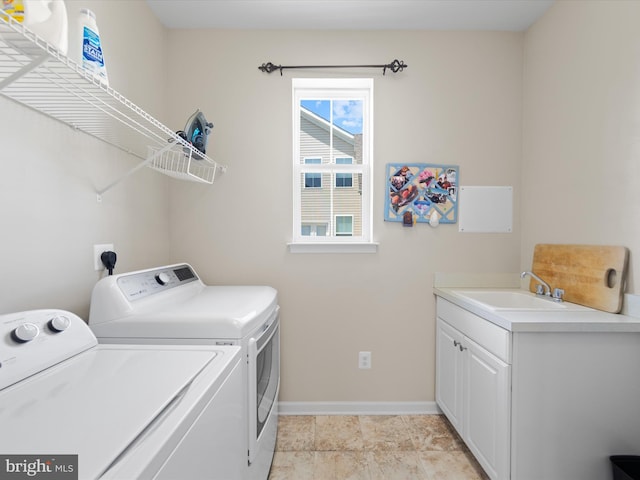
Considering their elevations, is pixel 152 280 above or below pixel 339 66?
below

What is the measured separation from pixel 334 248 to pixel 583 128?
5.14ft

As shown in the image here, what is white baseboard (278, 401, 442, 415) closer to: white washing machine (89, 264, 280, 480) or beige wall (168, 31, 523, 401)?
beige wall (168, 31, 523, 401)

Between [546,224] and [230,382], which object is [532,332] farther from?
[230,382]

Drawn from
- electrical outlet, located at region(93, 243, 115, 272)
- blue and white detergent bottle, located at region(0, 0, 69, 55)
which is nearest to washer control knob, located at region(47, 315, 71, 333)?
electrical outlet, located at region(93, 243, 115, 272)

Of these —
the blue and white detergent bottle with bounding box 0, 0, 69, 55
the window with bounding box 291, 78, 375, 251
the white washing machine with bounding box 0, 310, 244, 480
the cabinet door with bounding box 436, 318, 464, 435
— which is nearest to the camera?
the white washing machine with bounding box 0, 310, 244, 480

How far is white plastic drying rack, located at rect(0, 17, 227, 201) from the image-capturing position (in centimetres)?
77

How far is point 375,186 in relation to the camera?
228 centimetres

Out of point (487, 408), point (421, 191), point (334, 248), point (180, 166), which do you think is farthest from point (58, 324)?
point (421, 191)

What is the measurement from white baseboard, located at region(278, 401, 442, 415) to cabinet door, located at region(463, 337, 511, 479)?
49 cm

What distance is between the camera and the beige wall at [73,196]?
3.67 feet

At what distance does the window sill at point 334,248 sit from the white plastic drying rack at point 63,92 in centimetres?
86

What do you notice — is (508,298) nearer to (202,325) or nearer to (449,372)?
(449,372)

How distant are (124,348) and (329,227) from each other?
1589 mm

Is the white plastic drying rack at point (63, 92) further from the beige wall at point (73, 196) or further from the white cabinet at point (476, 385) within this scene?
the white cabinet at point (476, 385)
